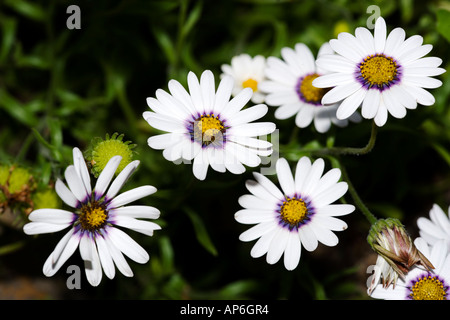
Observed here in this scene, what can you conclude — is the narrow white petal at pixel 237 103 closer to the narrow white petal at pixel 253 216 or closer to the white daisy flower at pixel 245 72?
the narrow white petal at pixel 253 216

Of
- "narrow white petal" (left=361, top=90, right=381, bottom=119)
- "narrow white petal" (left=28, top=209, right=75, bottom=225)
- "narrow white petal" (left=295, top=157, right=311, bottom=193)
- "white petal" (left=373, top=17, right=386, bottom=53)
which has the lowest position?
"narrow white petal" (left=28, top=209, right=75, bottom=225)

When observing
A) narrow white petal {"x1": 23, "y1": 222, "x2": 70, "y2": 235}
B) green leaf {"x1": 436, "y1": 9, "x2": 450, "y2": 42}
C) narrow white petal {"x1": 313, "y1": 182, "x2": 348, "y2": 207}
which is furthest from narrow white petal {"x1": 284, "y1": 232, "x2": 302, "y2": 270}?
green leaf {"x1": 436, "y1": 9, "x2": 450, "y2": 42}

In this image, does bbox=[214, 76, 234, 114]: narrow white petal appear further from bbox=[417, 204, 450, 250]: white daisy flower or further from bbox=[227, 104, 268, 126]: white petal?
bbox=[417, 204, 450, 250]: white daisy flower

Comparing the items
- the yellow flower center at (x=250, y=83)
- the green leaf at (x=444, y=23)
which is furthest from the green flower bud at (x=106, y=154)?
the green leaf at (x=444, y=23)

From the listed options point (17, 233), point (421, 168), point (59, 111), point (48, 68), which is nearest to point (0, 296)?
point (17, 233)

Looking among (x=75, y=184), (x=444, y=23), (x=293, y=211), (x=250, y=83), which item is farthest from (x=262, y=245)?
(x=444, y=23)

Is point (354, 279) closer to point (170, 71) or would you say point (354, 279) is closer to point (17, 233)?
point (170, 71)
